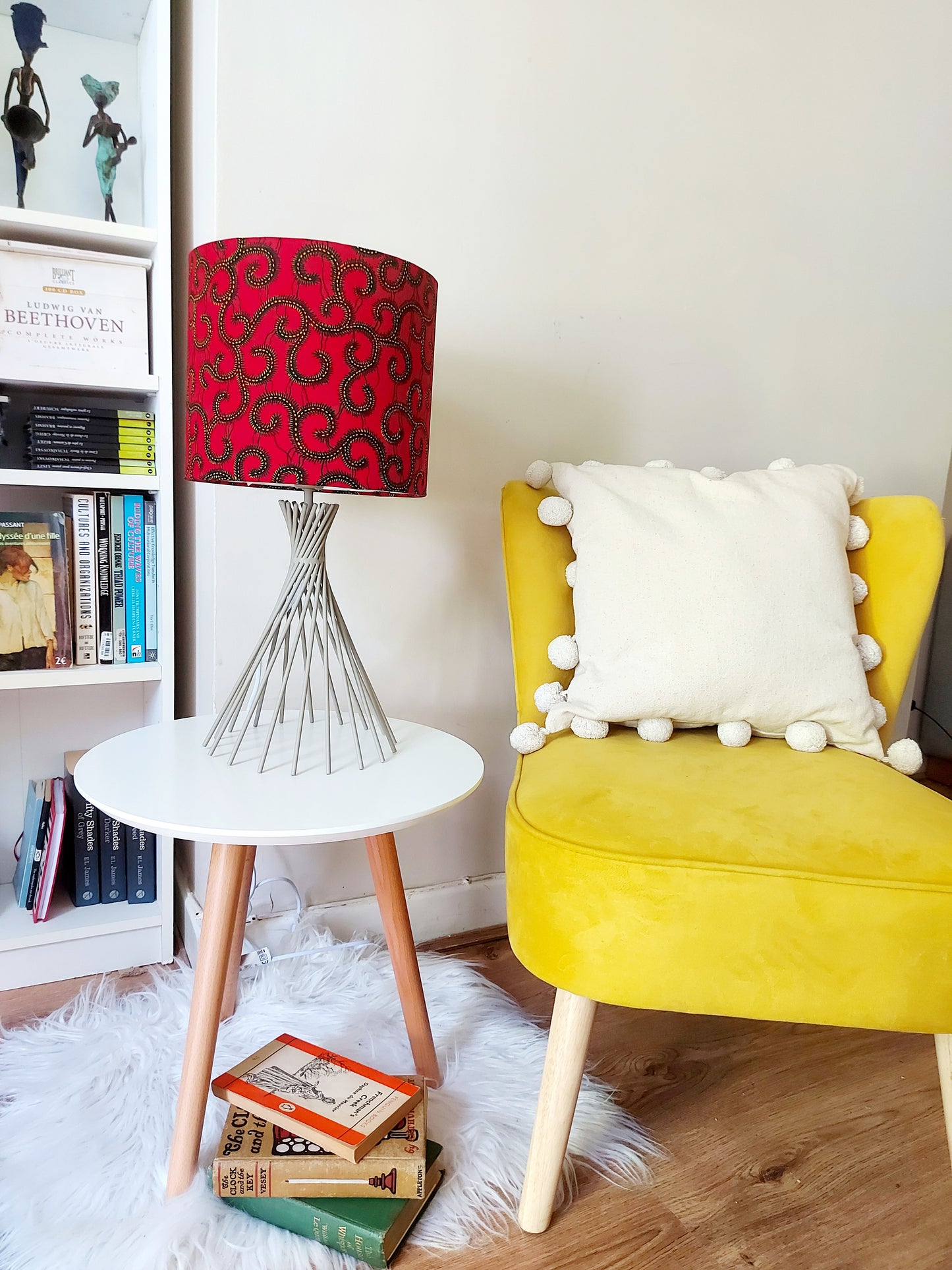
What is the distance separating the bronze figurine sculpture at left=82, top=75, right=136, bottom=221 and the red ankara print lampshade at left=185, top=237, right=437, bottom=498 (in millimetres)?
570

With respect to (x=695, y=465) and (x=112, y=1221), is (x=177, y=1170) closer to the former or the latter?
(x=112, y=1221)

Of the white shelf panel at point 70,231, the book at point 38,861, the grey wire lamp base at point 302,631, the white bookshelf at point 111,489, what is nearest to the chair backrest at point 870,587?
the grey wire lamp base at point 302,631

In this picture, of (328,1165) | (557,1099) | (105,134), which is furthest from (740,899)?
(105,134)

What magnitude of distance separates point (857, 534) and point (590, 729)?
0.51m

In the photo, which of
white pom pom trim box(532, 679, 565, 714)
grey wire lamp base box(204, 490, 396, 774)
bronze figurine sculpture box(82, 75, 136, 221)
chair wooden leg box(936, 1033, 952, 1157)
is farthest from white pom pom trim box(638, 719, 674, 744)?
bronze figurine sculpture box(82, 75, 136, 221)

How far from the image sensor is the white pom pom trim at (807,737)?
1122mm

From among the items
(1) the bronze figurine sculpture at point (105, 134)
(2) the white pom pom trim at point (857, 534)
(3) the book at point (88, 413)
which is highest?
(1) the bronze figurine sculpture at point (105, 134)

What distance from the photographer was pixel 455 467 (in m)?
1.46

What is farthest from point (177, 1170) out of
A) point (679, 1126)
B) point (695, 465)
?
point (695, 465)

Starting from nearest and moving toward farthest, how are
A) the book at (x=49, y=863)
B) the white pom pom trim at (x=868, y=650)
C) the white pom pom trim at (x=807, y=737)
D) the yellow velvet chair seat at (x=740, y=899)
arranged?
the yellow velvet chair seat at (x=740, y=899) → the white pom pom trim at (x=807, y=737) → the white pom pom trim at (x=868, y=650) → the book at (x=49, y=863)

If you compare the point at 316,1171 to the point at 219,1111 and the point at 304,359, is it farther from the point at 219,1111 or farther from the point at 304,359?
the point at 304,359

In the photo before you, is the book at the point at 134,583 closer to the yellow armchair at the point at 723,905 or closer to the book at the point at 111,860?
the book at the point at 111,860

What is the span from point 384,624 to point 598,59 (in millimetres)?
1016

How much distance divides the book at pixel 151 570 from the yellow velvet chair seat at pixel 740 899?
27.5 inches
